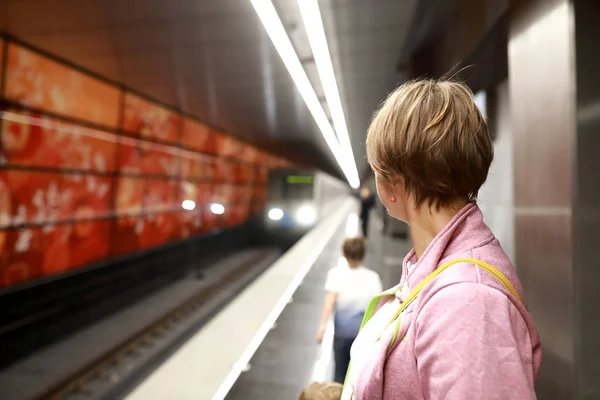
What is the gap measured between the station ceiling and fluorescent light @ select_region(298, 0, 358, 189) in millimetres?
130

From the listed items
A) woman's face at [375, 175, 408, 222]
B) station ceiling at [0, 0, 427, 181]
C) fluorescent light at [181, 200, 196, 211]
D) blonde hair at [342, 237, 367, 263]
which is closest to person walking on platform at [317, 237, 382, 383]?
blonde hair at [342, 237, 367, 263]

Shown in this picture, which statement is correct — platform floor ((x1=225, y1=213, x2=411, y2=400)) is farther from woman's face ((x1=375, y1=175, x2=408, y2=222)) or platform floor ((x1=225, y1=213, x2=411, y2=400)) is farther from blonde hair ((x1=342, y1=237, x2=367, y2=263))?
woman's face ((x1=375, y1=175, x2=408, y2=222))

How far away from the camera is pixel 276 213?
1251cm

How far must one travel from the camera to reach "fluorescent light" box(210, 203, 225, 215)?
12.2m

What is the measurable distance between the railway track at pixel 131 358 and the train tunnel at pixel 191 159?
29mm

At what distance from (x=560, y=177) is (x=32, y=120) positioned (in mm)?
5907

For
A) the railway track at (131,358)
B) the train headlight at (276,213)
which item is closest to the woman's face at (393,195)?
the railway track at (131,358)

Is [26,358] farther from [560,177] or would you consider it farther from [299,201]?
[299,201]

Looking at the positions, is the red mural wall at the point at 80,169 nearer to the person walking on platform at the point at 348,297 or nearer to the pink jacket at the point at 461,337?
the person walking on platform at the point at 348,297

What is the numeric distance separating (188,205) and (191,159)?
1.19 m

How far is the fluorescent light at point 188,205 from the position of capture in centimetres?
1015

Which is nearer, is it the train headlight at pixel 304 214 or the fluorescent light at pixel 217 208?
the fluorescent light at pixel 217 208

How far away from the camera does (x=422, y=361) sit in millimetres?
663

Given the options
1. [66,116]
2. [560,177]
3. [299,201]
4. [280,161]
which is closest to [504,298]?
[560,177]
